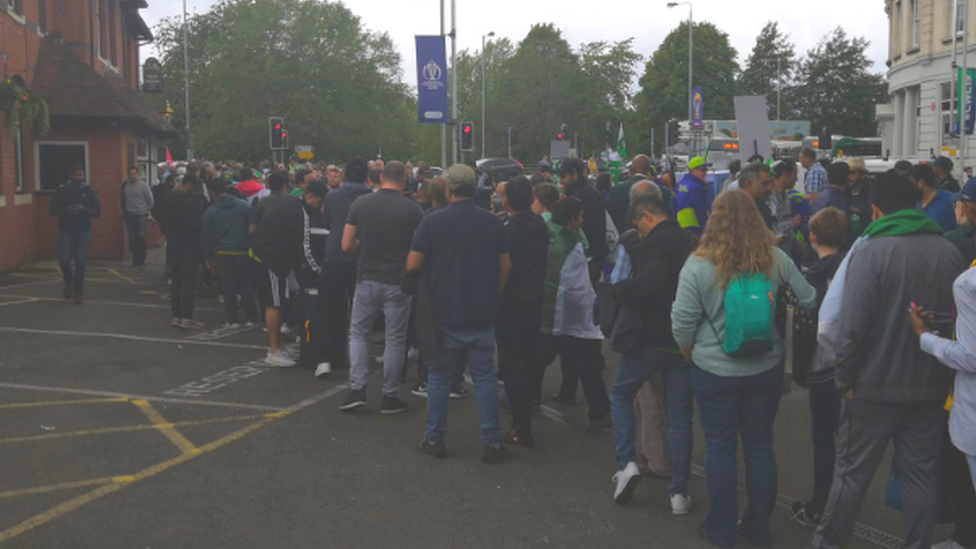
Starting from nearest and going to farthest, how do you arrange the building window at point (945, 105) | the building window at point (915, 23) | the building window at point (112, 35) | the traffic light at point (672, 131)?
1. the building window at point (112, 35)
2. the traffic light at point (672, 131)
3. the building window at point (945, 105)
4. the building window at point (915, 23)

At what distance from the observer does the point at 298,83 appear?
6066cm

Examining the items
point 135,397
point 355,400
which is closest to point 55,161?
point 135,397

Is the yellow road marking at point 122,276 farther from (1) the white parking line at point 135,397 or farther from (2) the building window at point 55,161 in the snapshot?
(1) the white parking line at point 135,397

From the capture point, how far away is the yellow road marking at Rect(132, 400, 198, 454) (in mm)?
7492

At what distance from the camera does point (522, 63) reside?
7738cm

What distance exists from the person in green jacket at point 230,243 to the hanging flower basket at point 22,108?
6.03 meters

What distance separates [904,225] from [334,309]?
6157 mm

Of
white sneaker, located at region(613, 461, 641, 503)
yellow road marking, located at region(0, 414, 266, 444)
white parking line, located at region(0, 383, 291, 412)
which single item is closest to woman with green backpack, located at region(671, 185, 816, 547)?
white sneaker, located at region(613, 461, 641, 503)

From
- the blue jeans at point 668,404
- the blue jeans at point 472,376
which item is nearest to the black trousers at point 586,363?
the blue jeans at point 472,376

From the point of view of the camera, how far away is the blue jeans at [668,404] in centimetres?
598

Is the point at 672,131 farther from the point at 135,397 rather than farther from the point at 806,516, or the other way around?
the point at 806,516

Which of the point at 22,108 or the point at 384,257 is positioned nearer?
the point at 384,257

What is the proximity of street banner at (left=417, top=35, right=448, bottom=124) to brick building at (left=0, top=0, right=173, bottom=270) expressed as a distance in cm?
602

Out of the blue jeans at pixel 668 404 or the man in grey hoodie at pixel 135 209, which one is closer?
the blue jeans at pixel 668 404
